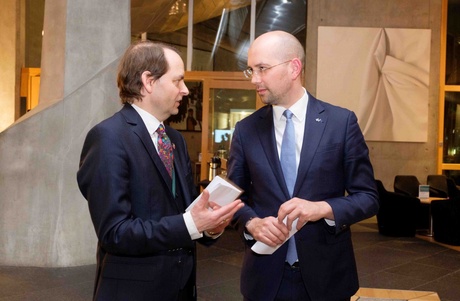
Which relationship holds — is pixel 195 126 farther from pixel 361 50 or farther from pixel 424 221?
pixel 424 221

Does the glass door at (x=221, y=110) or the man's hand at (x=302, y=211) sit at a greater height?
the glass door at (x=221, y=110)

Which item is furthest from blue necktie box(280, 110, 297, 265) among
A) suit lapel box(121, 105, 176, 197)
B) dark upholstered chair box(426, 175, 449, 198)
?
dark upholstered chair box(426, 175, 449, 198)

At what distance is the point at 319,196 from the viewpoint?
2223 millimetres

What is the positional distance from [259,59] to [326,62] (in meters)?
9.31

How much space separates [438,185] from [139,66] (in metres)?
9.55

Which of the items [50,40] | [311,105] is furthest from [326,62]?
[311,105]

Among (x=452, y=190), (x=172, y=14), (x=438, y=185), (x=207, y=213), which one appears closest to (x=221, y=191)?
(x=207, y=213)

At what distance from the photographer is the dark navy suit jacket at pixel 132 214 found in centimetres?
183

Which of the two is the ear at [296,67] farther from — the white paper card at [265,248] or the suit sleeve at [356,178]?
the white paper card at [265,248]

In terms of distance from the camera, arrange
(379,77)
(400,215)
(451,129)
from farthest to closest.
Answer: (451,129), (379,77), (400,215)

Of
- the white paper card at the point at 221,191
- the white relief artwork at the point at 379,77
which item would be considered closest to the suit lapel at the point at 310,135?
the white paper card at the point at 221,191

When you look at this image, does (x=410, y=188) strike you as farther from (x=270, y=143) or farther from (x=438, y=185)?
(x=270, y=143)

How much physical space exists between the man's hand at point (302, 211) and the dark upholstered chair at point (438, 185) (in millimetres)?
8869

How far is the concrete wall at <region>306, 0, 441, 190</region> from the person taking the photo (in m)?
11.4
